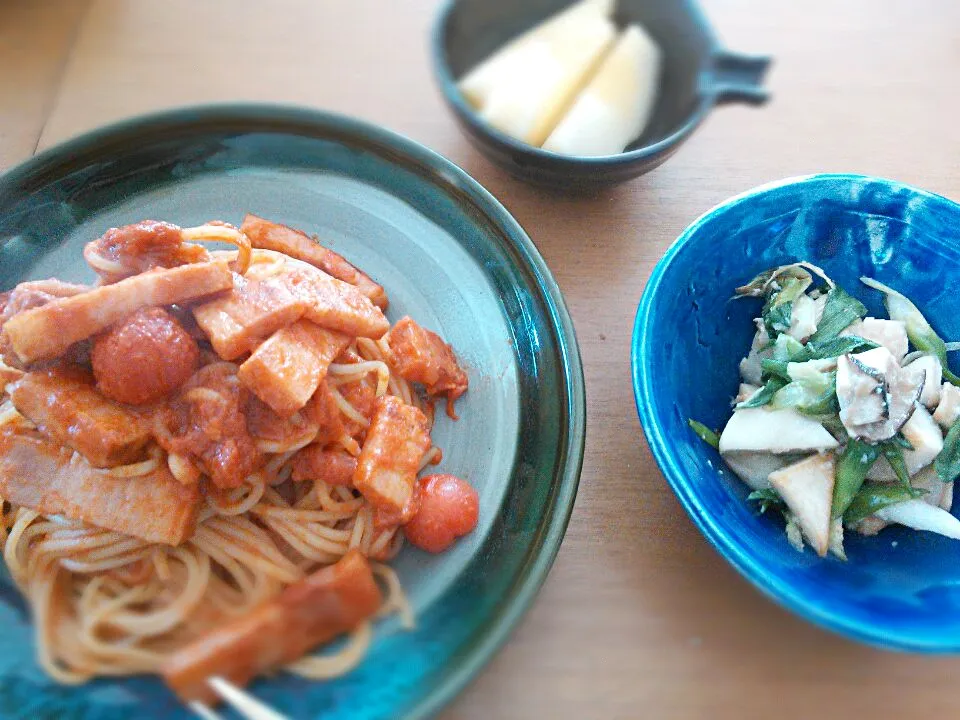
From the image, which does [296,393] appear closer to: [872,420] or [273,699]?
[273,699]

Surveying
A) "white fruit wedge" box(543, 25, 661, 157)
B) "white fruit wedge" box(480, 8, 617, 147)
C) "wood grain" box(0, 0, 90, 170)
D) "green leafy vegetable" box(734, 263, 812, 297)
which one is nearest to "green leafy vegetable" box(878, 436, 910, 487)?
"green leafy vegetable" box(734, 263, 812, 297)

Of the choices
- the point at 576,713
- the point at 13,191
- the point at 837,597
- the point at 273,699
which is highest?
the point at 13,191

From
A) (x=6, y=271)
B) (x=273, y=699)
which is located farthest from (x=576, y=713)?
(x=6, y=271)

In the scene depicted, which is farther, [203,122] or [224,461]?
[203,122]

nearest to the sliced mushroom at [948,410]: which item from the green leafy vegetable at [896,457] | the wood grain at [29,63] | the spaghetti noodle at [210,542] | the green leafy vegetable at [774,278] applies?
the green leafy vegetable at [896,457]

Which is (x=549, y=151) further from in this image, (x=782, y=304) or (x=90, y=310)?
(x=90, y=310)

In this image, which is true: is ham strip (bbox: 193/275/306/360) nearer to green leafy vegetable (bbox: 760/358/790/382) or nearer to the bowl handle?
green leafy vegetable (bbox: 760/358/790/382)

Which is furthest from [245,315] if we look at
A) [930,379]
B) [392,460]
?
[930,379]

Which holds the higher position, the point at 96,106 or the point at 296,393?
the point at 96,106
